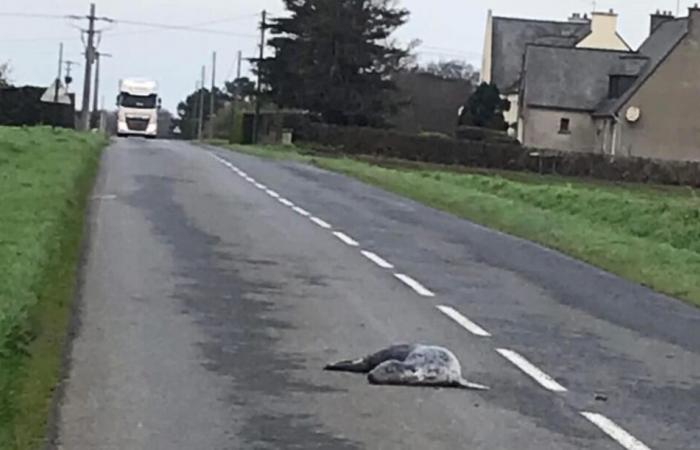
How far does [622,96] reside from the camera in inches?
3457

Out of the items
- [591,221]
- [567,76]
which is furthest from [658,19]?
[591,221]

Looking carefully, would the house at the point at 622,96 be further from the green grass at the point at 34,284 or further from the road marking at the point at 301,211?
the road marking at the point at 301,211

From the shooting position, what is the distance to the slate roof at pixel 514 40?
110188 millimetres

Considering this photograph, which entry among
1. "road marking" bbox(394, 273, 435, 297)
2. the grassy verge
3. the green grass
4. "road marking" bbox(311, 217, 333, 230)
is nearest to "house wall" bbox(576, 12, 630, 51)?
the grassy verge

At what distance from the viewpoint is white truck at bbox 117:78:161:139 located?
8700 cm

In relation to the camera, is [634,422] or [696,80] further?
[696,80]

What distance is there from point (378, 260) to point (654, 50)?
2859 inches

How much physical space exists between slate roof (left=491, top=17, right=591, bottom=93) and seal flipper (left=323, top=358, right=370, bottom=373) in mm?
96770

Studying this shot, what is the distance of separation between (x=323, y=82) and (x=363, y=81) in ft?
→ 6.91

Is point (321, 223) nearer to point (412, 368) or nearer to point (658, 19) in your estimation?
point (412, 368)

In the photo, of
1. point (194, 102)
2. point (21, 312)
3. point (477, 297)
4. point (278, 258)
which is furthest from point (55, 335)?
point (194, 102)

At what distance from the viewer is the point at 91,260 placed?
1772 centimetres

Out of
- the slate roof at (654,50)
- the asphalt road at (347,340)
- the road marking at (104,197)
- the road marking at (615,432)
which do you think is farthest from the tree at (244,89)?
the road marking at (615,432)

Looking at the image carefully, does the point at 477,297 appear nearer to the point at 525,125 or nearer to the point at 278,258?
the point at 278,258
